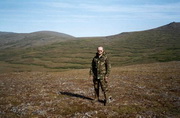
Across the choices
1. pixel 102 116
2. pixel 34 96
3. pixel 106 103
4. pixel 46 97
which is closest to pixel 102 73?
pixel 106 103

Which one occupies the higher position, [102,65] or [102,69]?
[102,65]

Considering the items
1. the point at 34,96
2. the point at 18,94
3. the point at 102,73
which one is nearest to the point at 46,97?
the point at 34,96

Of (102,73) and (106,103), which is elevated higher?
(102,73)

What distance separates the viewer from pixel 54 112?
52.6ft

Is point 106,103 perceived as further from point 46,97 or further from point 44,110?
point 46,97

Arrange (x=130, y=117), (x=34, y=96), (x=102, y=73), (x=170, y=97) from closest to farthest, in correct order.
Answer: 1. (x=130, y=117)
2. (x=102, y=73)
3. (x=170, y=97)
4. (x=34, y=96)

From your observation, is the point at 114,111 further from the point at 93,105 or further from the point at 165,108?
the point at 165,108

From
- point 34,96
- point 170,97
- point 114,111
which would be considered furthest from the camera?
point 34,96

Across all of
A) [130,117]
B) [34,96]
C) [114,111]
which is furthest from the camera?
[34,96]

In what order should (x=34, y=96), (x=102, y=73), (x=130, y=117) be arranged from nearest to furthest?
(x=130, y=117) → (x=102, y=73) → (x=34, y=96)

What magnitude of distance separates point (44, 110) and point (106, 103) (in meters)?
5.87

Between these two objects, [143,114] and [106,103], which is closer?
[143,114]

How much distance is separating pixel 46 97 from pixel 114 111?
9013 millimetres

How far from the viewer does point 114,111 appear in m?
15.9
